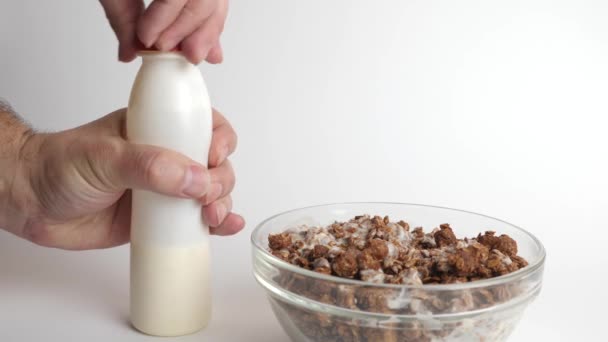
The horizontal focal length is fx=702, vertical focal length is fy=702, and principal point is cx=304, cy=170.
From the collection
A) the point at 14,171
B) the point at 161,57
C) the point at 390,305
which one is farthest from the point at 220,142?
the point at 390,305

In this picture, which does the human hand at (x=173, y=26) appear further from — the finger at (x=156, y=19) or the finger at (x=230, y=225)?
the finger at (x=230, y=225)

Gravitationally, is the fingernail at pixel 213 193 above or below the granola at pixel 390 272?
above

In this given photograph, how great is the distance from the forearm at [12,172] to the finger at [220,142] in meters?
0.34

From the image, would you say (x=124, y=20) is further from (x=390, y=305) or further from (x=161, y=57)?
(x=390, y=305)

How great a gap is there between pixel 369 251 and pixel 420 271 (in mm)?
83

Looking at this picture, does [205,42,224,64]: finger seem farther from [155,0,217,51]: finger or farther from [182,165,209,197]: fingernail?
[182,165,209,197]: fingernail

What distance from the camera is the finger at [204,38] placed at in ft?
3.79

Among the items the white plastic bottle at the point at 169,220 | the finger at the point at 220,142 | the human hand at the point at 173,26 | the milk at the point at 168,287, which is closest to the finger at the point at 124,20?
the human hand at the point at 173,26

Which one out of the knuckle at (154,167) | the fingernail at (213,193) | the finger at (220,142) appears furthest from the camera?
the finger at (220,142)

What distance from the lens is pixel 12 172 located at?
129 centimetres

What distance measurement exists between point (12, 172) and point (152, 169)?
0.35 m

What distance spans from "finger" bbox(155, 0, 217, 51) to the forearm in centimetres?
37

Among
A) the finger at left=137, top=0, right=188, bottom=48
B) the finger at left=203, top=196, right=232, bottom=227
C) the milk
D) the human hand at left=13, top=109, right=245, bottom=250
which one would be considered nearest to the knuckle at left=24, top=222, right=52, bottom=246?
the human hand at left=13, top=109, right=245, bottom=250

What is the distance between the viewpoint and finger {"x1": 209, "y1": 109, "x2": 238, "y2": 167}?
1.33 meters
